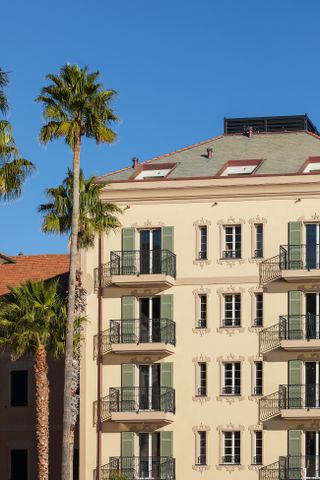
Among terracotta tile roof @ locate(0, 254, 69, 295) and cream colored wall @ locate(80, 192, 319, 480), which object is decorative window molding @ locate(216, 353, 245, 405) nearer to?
cream colored wall @ locate(80, 192, 319, 480)

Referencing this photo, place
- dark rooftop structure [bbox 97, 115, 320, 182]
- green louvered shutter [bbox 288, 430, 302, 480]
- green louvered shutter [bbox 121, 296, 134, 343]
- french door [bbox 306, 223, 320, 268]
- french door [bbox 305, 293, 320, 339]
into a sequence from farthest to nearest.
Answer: dark rooftop structure [bbox 97, 115, 320, 182], green louvered shutter [bbox 121, 296, 134, 343], french door [bbox 306, 223, 320, 268], french door [bbox 305, 293, 320, 339], green louvered shutter [bbox 288, 430, 302, 480]

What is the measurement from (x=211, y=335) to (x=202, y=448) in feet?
16.4

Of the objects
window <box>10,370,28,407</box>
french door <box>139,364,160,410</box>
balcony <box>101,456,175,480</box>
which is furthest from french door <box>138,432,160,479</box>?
window <box>10,370,28,407</box>

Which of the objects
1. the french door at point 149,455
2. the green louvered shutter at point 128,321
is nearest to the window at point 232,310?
the green louvered shutter at point 128,321

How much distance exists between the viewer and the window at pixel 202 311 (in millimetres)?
66375

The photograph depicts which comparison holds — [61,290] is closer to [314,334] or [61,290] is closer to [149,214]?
[149,214]

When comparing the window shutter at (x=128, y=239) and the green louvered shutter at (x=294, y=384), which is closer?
the green louvered shutter at (x=294, y=384)

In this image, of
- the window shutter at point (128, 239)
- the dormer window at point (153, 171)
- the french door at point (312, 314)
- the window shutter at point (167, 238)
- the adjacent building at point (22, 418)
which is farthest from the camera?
the adjacent building at point (22, 418)

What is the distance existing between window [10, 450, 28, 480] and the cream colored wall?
6.18m

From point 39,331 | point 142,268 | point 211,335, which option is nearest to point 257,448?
point 211,335

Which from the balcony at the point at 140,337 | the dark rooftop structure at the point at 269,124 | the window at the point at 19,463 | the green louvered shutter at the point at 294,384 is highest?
the dark rooftop structure at the point at 269,124

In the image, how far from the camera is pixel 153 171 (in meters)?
70.3

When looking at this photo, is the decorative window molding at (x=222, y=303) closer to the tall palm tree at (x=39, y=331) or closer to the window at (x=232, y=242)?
the window at (x=232, y=242)

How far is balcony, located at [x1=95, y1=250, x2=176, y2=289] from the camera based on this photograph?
6594 centimetres
